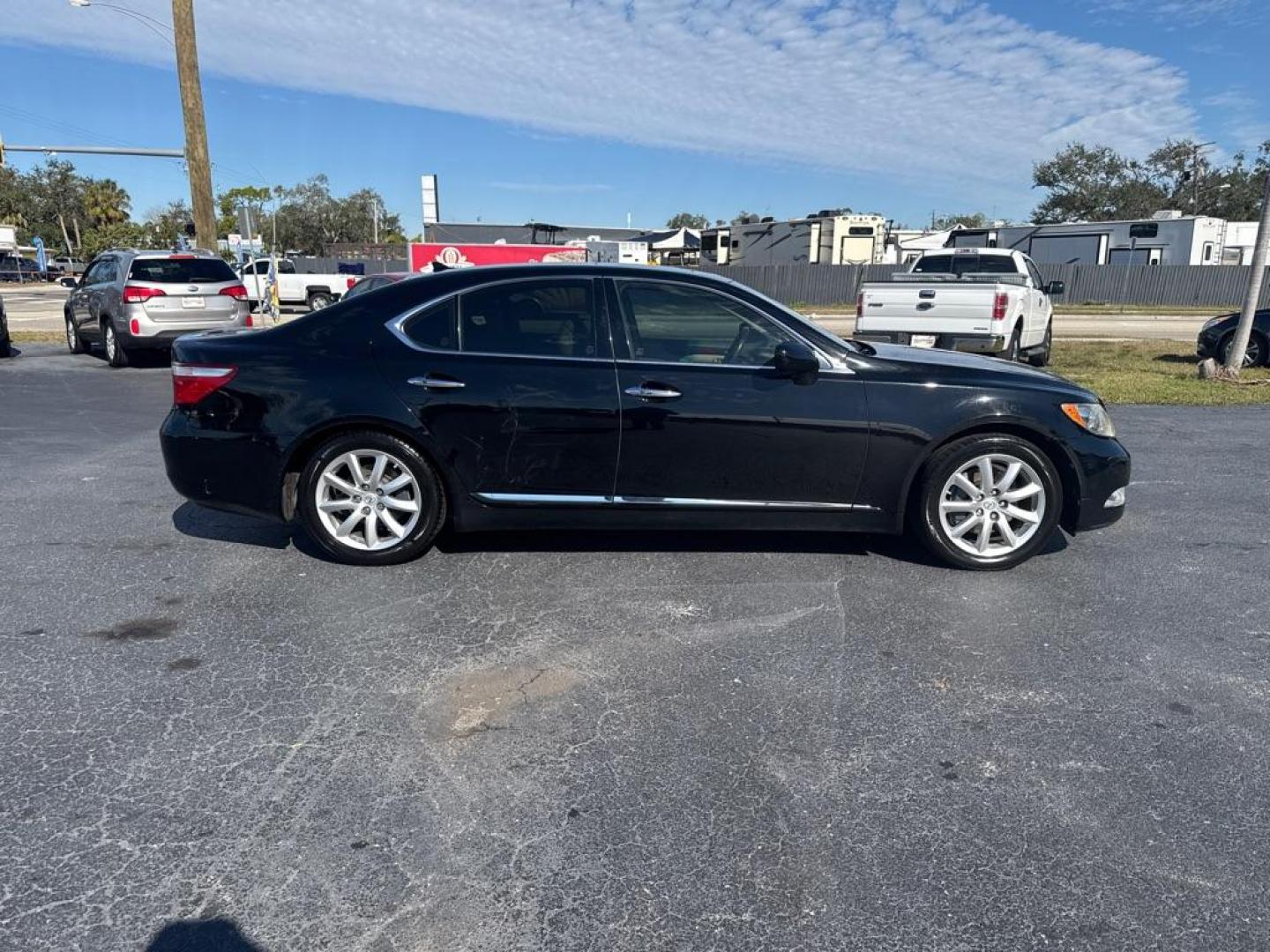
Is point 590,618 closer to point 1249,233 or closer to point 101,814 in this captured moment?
point 101,814

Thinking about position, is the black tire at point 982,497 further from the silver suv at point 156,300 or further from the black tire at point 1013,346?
the silver suv at point 156,300

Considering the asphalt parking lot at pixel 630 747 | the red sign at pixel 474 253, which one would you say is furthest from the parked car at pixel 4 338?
the red sign at pixel 474 253

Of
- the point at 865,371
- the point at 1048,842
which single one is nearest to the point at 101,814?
the point at 1048,842

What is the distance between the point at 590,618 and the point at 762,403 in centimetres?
141

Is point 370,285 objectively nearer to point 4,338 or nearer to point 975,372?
point 975,372

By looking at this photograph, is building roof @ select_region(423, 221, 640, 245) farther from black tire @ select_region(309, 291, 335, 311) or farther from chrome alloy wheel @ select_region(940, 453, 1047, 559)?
chrome alloy wheel @ select_region(940, 453, 1047, 559)

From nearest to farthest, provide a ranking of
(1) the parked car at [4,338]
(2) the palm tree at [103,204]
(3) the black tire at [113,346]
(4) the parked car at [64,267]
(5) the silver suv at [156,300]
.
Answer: (5) the silver suv at [156,300], (3) the black tire at [113,346], (1) the parked car at [4,338], (4) the parked car at [64,267], (2) the palm tree at [103,204]

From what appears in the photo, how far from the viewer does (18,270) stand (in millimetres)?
56094

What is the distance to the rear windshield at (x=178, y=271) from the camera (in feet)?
43.1

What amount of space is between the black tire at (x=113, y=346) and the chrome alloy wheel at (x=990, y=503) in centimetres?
1273

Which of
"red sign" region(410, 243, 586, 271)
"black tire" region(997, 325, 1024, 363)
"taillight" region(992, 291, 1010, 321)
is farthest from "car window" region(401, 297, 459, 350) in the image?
"red sign" region(410, 243, 586, 271)

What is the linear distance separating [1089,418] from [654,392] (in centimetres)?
236

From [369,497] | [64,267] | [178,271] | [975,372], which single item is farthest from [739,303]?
[64,267]

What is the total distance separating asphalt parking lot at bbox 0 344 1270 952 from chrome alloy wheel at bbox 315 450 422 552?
224mm
